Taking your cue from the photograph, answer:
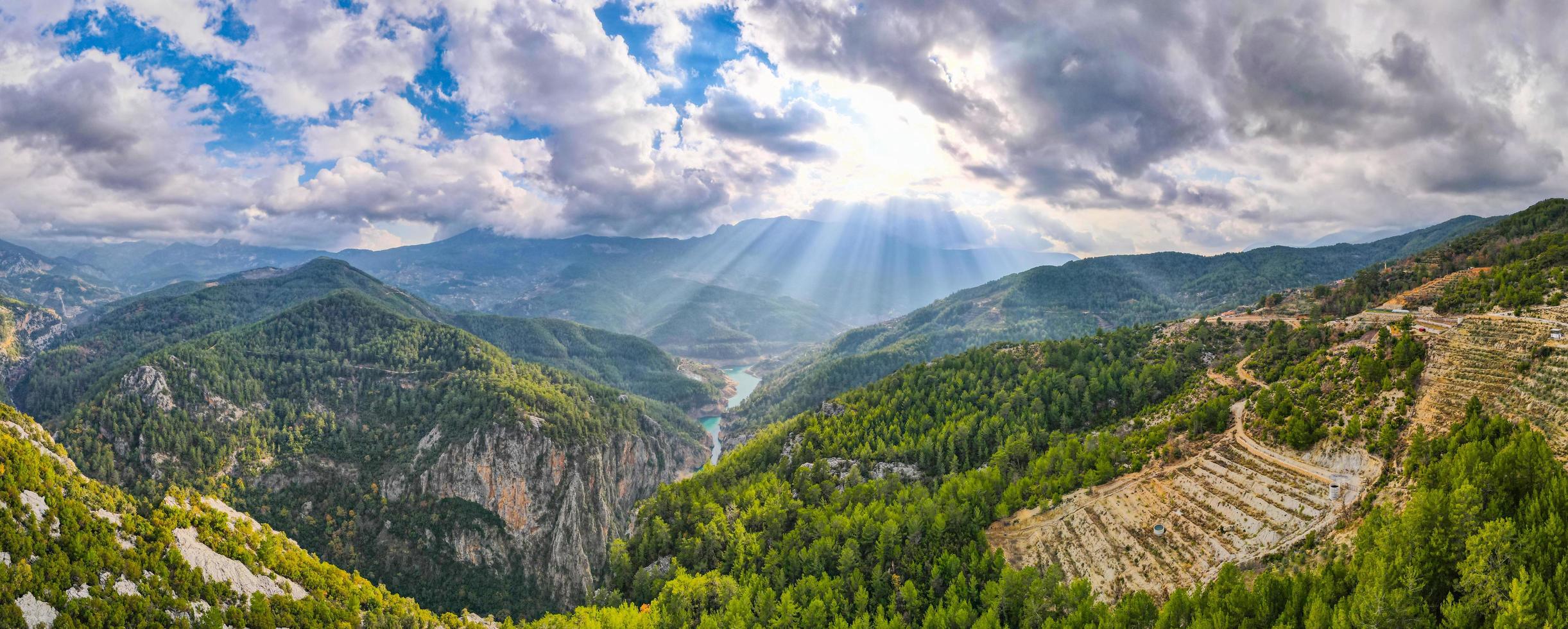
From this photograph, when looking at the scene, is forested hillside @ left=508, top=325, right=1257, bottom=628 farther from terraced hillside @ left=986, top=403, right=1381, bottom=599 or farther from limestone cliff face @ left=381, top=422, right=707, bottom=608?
limestone cliff face @ left=381, top=422, right=707, bottom=608

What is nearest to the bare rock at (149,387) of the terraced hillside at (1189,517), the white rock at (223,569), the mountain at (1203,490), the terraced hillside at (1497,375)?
the white rock at (223,569)

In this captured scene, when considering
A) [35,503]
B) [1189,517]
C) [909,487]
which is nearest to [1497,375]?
[1189,517]

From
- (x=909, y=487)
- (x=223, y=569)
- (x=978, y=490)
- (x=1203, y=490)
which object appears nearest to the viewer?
(x=1203, y=490)

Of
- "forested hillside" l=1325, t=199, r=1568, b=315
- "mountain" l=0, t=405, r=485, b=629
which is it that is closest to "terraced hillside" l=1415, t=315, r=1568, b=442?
"forested hillside" l=1325, t=199, r=1568, b=315

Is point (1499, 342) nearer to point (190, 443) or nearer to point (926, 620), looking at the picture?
point (926, 620)

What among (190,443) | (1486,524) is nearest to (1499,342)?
(1486,524)

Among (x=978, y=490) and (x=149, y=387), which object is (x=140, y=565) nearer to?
(x=149, y=387)
